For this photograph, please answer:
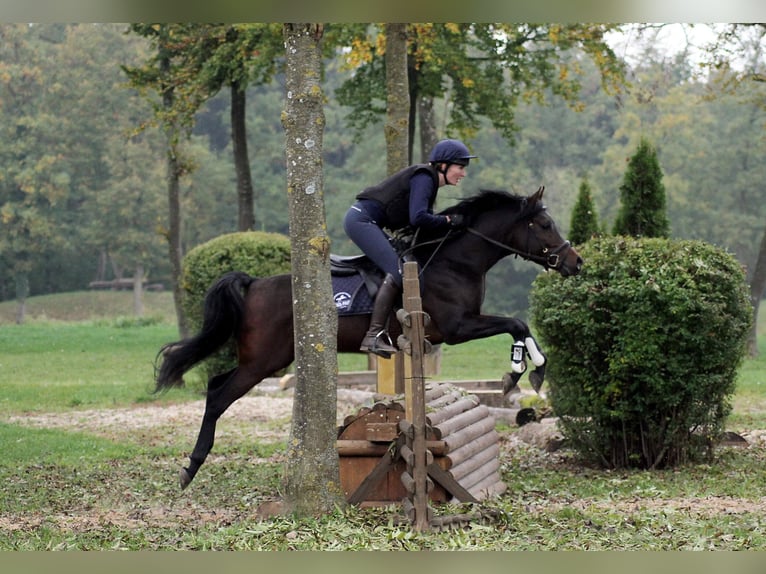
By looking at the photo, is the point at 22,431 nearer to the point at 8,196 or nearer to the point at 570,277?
the point at 570,277

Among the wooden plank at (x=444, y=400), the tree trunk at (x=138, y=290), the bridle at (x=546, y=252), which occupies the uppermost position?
the bridle at (x=546, y=252)

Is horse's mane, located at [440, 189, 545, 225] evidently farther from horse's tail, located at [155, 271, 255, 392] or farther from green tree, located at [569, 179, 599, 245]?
green tree, located at [569, 179, 599, 245]

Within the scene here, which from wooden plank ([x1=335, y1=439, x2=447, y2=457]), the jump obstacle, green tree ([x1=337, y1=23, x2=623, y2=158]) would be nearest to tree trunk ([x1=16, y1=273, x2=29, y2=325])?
green tree ([x1=337, y1=23, x2=623, y2=158])

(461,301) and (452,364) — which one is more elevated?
(461,301)

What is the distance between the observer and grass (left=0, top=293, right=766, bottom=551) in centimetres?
691

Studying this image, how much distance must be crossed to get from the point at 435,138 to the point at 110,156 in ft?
70.8

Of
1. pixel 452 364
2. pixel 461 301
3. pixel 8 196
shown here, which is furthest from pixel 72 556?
pixel 8 196

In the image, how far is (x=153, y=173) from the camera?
41781 mm

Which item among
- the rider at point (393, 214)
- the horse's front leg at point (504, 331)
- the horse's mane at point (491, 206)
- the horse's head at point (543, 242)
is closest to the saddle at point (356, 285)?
the rider at point (393, 214)

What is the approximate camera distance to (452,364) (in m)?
22.5

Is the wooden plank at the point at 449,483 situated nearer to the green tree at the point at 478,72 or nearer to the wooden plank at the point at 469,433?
the wooden plank at the point at 469,433

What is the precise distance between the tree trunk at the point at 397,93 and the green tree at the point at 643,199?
2.45 metres

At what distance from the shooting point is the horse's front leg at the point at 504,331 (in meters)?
8.81

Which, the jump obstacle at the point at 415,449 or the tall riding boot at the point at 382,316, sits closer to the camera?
the jump obstacle at the point at 415,449
